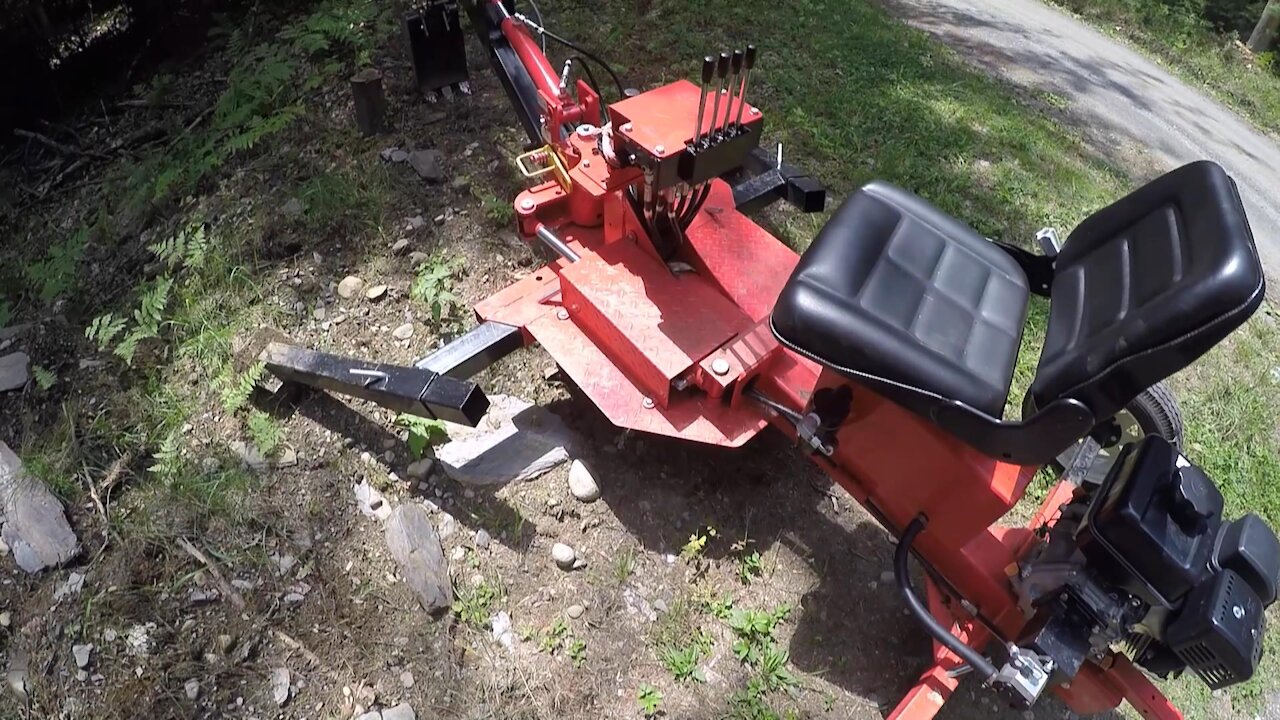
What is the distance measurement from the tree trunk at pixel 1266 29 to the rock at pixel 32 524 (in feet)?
56.1

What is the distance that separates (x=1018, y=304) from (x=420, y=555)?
2.21 meters

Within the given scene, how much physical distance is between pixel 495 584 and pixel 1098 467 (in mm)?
2067

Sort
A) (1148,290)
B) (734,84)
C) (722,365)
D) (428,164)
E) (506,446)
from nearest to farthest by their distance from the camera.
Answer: (1148,290)
(734,84)
(722,365)
(506,446)
(428,164)

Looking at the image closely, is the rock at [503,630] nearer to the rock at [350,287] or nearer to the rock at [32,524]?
the rock at [32,524]

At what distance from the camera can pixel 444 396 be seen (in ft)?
8.43

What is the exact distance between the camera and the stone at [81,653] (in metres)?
2.45

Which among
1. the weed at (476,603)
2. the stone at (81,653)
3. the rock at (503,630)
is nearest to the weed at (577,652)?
the rock at (503,630)

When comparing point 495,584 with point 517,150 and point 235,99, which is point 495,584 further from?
point 235,99

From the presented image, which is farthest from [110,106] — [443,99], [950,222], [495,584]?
[950,222]

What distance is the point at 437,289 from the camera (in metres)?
3.53

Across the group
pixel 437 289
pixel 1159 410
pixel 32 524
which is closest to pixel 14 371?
pixel 32 524

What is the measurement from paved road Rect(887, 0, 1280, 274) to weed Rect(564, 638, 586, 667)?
18.0ft

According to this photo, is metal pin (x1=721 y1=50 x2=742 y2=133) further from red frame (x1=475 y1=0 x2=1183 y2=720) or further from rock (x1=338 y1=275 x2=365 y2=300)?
rock (x1=338 y1=275 x2=365 y2=300)

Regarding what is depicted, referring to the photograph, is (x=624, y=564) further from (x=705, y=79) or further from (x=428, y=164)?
(x=428, y=164)
